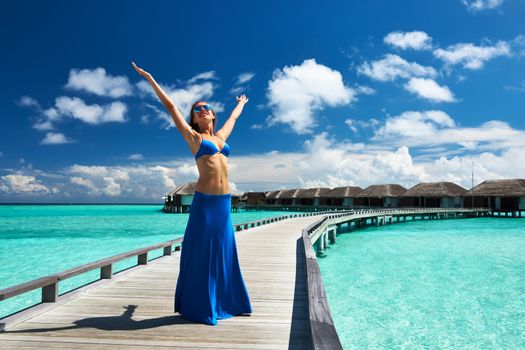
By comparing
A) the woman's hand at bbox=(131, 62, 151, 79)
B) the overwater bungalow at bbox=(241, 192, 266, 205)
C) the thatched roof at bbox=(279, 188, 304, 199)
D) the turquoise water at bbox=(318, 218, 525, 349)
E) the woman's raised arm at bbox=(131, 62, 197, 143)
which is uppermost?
the woman's hand at bbox=(131, 62, 151, 79)

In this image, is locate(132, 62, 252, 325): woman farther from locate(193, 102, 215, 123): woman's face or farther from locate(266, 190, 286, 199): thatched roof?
locate(266, 190, 286, 199): thatched roof

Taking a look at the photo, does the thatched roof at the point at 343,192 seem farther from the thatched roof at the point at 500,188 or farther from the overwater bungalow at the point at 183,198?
the overwater bungalow at the point at 183,198

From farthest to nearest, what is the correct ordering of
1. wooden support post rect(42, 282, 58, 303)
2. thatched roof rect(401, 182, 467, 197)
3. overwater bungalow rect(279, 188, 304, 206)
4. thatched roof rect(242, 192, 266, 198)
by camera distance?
thatched roof rect(242, 192, 266, 198), overwater bungalow rect(279, 188, 304, 206), thatched roof rect(401, 182, 467, 197), wooden support post rect(42, 282, 58, 303)

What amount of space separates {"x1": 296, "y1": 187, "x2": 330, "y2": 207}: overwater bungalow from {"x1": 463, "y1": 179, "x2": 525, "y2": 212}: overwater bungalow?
23385 millimetres

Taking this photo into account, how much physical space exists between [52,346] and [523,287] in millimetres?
13601

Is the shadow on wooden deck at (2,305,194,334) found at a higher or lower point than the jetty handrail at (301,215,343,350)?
lower

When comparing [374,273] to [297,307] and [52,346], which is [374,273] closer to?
[297,307]

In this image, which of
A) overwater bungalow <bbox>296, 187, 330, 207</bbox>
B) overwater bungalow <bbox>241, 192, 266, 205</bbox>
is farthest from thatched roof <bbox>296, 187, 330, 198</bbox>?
overwater bungalow <bbox>241, 192, 266, 205</bbox>

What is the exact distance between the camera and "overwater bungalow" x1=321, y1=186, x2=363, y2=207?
195 ft

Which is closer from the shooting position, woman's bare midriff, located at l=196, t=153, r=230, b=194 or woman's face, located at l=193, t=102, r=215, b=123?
woman's bare midriff, located at l=196, t=153, r=230, b=194

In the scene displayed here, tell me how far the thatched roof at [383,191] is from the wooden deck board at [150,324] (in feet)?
167

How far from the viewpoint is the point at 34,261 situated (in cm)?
1734

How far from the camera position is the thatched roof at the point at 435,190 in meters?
48.8

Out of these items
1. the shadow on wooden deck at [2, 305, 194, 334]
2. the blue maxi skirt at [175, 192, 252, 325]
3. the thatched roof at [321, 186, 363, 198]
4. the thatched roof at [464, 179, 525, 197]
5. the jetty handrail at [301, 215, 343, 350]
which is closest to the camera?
the jetty handrail at [301, 215, 343, 350]
